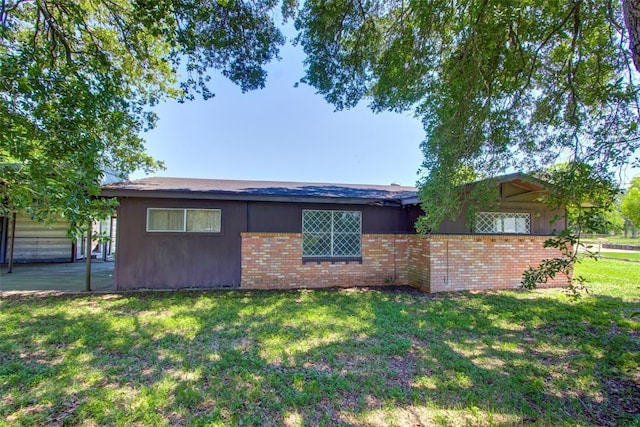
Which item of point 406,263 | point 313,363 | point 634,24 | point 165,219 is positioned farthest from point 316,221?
point 634,24

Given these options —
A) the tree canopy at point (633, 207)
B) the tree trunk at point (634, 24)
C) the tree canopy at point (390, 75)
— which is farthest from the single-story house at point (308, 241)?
the tree canopy at point (633, 207)

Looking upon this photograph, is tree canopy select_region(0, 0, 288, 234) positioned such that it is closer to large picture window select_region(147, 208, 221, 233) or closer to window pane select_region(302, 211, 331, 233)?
large picture window select_region(147, 208, 221, 233)

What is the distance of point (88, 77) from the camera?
4555mm

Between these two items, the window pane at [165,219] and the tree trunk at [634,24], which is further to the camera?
the window pane at [165,219]

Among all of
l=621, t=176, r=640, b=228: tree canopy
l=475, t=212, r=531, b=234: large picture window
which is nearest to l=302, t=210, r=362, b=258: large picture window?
l=475, t=212, r=531, b=234: large picture window

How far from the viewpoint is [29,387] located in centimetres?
288

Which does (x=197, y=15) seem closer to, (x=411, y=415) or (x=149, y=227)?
(x=149, y=227)

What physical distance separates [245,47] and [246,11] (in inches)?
25.3

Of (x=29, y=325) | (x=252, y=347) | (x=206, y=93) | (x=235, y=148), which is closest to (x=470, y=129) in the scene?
(x=252, y=347)

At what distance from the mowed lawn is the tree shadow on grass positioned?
0.02 metres

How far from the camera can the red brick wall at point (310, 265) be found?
7.53 metres

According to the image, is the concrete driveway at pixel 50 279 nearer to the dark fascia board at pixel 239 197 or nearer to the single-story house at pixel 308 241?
the single-story house at pixel 308 241

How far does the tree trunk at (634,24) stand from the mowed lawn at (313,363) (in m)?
3.10

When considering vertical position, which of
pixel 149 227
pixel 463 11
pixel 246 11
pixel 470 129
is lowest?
pixel 149 227
